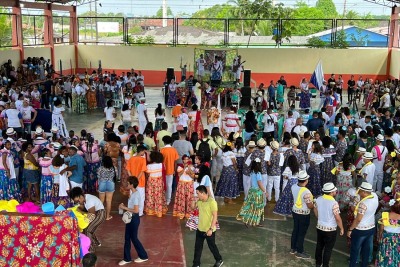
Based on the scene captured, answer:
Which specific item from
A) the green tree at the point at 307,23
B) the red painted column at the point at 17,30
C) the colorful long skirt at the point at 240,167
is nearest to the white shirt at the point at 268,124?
the colorful long skirt at the point at 240,167

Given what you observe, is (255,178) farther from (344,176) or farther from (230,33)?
(230,33)

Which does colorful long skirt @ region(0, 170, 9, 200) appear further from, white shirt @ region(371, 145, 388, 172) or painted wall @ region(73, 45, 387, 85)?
painted wall @ region(73, 45, 387, 85)

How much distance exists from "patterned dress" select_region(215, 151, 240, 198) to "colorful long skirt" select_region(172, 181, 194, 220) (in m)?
0.92

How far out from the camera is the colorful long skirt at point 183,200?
9.02 metres

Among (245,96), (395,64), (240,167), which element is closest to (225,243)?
(240,167)

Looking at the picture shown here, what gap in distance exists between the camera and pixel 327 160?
988cm

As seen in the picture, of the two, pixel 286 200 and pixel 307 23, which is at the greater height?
pixel 307 23

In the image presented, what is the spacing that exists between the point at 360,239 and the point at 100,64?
20.7 metres

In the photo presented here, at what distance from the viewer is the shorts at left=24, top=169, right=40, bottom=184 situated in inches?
371

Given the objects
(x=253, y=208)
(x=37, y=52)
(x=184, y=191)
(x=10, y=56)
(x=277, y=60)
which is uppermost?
(x=37, y=52)

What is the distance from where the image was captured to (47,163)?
899 centimetres

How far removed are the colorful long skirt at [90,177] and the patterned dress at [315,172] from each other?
13.2ft

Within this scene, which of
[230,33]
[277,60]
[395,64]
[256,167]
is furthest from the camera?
[230,33]

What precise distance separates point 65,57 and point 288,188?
66.5 feet
